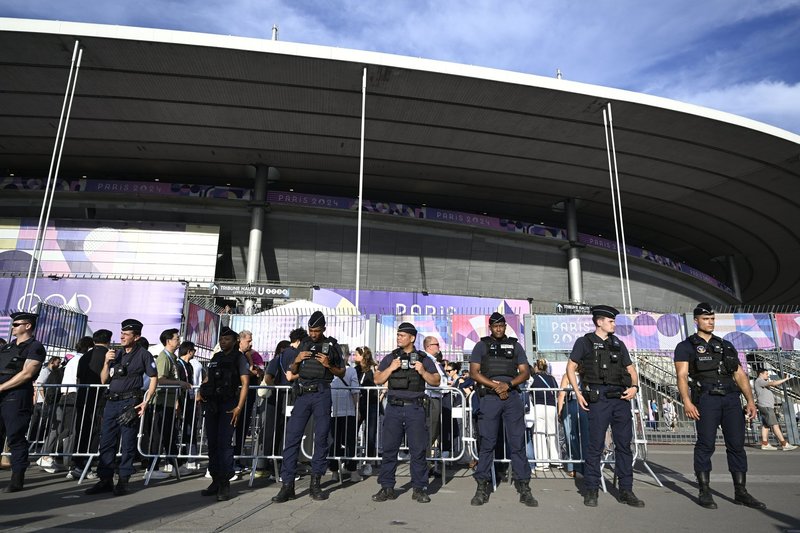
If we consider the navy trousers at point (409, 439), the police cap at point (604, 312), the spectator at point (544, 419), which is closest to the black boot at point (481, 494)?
the navy trousers at point (409, 439)

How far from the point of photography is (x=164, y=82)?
65.3 ft

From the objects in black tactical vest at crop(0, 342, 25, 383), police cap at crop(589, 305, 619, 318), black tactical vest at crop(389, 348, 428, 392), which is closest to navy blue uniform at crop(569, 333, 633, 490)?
police cap at crop(589, 305, 619, 318)

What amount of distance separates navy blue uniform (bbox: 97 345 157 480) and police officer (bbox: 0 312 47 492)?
84 centimetres

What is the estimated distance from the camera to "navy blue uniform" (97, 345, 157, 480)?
5.16 metres

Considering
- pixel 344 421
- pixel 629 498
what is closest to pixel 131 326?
pixel 344 421

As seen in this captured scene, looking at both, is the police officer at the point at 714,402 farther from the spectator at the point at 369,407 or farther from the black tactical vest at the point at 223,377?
the black tactical vest at the point at 223,377

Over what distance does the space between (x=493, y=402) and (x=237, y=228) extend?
86.3 feet

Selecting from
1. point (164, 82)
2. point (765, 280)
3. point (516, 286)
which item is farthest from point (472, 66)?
point (765, 280)

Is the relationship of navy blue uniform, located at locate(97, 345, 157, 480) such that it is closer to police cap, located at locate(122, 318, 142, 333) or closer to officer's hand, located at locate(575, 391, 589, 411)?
police cap, located at locate(122, 318, 142, 333)

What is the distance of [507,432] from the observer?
5.02m

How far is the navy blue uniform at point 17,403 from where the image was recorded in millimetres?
5172

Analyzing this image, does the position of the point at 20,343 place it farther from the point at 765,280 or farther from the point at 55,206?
the point at 765,280

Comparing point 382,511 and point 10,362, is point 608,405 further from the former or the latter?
point 10,362

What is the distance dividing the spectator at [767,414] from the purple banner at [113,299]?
683 inches
